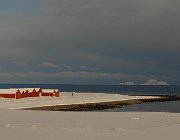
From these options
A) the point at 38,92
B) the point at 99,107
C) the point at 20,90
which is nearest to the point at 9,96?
the point at 20,90
